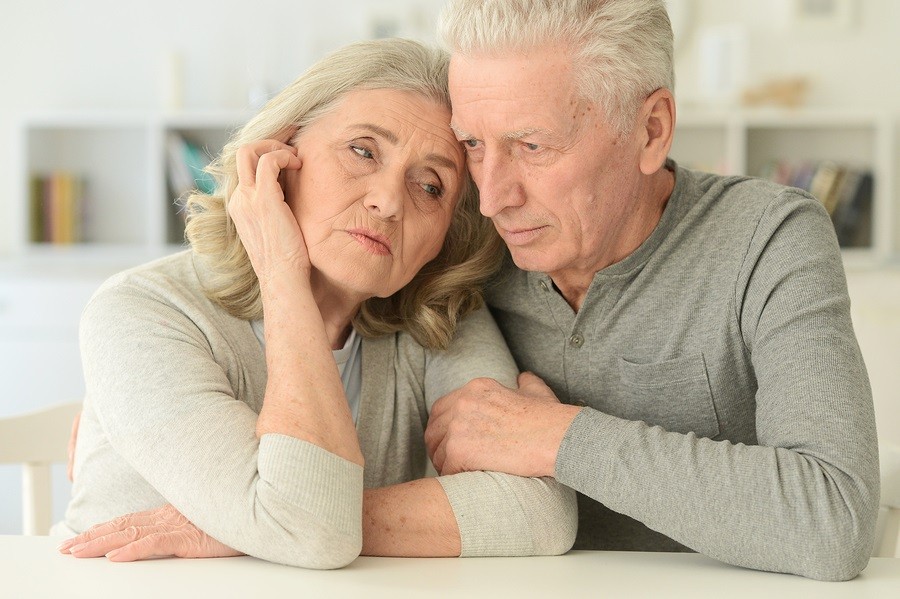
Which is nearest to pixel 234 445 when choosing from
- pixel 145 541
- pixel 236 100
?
pixel 145 541

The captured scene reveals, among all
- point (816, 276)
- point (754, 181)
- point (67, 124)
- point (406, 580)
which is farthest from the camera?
point (67, 124)

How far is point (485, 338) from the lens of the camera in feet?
5.25

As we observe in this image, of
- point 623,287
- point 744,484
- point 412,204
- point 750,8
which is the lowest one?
point 744,484

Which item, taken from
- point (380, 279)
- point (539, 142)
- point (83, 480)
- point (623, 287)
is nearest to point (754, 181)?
point (623, 287)

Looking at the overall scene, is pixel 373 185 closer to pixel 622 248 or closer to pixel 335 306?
pixel 335 306

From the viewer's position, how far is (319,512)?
1170 mm

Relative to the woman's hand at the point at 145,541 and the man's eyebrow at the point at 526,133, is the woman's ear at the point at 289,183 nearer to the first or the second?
the man's eyebrow at the point at 526,133

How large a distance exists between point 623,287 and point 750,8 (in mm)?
3175

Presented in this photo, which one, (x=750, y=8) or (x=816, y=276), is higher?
(x=750, y=8)

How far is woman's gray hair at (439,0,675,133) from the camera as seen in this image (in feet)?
4.61

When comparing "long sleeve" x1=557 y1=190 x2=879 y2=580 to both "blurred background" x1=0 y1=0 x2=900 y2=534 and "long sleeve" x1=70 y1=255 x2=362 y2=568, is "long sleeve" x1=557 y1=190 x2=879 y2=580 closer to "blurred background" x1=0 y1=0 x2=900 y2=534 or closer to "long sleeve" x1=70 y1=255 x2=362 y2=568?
"long sleeve" x1=70 y1=255 x2=362 y2=568

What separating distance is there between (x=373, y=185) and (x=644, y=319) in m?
0.46

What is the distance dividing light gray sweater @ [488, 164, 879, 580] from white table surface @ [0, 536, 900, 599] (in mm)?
39

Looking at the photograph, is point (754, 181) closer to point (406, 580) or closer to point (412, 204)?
point (412, 204)
